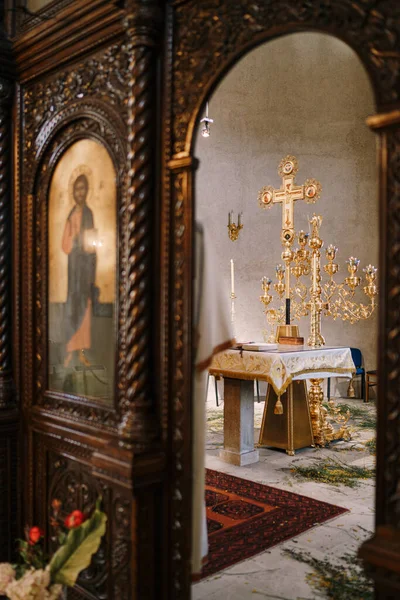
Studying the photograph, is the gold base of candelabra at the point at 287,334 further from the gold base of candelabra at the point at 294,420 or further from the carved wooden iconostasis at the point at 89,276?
the carved wooden iconostasis at the point at 89,276

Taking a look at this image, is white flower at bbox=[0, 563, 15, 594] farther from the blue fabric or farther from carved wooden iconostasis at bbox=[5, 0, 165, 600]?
the blue fabric

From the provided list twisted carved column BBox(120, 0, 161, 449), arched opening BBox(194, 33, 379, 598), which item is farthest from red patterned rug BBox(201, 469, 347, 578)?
arched opening BBox(194, 33, 379, 598)

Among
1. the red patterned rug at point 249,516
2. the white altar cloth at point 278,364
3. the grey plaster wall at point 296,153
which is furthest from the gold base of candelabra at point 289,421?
the grey plaster wall at point 296,153

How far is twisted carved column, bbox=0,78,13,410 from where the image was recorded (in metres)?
3.69

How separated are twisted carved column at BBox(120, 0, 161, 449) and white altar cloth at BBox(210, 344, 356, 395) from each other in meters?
3.02

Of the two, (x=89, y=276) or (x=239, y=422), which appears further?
(x=239, y=422)

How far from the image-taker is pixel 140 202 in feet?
8.86

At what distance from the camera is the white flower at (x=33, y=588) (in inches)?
101

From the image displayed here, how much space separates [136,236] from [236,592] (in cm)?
216

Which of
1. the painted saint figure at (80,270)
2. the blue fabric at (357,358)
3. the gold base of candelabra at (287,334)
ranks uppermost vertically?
the painted saint figure at (80,270)

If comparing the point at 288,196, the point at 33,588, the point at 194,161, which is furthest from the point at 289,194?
the point at 33,588

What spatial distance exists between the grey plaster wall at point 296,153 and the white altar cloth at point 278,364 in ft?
16.0

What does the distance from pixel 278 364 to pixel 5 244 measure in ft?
9.63

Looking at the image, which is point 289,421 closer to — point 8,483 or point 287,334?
point 287,334
